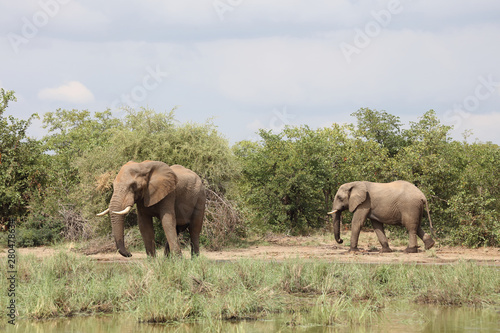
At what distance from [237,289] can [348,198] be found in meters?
10.3

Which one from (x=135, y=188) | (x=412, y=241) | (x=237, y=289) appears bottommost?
(x=237, y=289)

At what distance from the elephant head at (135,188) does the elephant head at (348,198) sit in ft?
24.0

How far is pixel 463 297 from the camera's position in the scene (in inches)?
438

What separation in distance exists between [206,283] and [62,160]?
2128 centimetres

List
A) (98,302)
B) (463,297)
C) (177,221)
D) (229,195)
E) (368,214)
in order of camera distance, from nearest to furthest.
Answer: (98,302), (463,297), (177,221), (368,214), (229,195)

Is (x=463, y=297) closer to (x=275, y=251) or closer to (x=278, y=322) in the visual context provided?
(x=278, y=322)

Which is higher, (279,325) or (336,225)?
(336,225)

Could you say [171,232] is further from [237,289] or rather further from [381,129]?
[381,129]

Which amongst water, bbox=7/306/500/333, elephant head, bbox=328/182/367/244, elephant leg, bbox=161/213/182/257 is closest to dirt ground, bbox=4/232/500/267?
elephant head, bbox=328/182/367/244

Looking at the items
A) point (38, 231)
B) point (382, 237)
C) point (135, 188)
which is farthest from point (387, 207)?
point (38, 231)

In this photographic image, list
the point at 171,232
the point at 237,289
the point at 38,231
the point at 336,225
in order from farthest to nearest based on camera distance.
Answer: the point at 38,231 < the point at 336,225 < the point at 171,232 < the point at 237,289

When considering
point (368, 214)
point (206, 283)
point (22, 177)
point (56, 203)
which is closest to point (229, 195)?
point (368, 214)

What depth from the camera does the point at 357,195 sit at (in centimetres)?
1981

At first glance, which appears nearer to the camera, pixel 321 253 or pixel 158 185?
pixel 158 185
